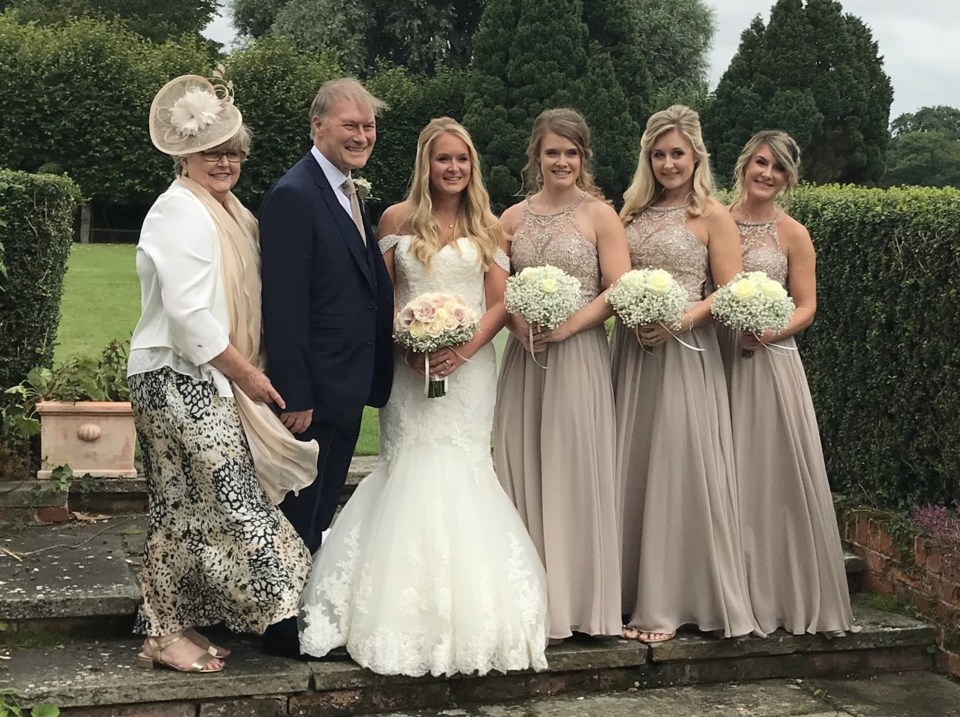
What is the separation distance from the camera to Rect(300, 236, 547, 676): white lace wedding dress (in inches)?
167

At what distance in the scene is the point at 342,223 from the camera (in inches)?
167

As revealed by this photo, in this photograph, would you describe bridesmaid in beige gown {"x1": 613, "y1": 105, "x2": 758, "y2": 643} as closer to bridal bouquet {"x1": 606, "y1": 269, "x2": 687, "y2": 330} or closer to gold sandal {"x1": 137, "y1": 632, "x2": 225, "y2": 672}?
bridal bouquet {"x1": 606, "y1": 269, "x2": 687, "y2": 330}

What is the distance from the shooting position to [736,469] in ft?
16.2

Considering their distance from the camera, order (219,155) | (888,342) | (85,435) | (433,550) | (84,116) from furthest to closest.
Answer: (84,116), (85,435), (888,342), (433,550), (219,155)

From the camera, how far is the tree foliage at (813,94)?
34.5 m

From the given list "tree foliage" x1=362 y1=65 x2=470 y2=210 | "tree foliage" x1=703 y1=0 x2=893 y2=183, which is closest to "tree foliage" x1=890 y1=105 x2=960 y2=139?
"tree foliage" x1=703 y1=0 x2=893 y2=183

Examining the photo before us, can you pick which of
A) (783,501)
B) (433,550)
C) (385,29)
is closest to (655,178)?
(783,501)

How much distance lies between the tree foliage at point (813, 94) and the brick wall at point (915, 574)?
29293 millimetres

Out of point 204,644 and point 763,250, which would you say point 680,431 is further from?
point 204,644

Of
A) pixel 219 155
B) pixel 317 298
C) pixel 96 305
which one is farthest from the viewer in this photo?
pixel 96 305

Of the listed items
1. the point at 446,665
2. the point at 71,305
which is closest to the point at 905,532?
the point at 446,665

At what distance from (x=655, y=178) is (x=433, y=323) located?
1.30 m

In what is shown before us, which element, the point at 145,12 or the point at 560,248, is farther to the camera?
the point at 145,12

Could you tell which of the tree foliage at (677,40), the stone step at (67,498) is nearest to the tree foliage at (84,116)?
the stone step at (67,498)
